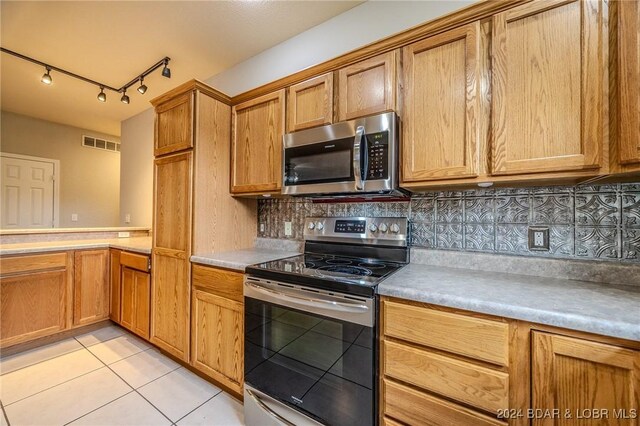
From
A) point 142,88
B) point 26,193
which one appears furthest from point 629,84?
point 26,193

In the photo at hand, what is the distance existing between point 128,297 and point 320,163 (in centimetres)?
223

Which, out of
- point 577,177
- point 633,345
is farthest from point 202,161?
point 633,345

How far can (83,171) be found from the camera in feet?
15.5

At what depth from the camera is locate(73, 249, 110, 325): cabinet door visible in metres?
2.45

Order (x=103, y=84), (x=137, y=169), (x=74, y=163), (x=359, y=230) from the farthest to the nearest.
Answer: (x=74, y=163) < (x=137, y=169) < (x=103, y=84) < (x=359, y=230)

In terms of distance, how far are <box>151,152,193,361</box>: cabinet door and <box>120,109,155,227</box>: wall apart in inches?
72.7

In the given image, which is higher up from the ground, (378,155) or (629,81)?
(629,81)

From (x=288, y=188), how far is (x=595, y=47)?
1.55 metres

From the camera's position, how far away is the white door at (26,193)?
3.91m

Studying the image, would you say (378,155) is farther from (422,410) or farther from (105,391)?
(105,391)

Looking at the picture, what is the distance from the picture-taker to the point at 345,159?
155cm

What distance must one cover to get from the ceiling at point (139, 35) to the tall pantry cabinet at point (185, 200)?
0.60 m

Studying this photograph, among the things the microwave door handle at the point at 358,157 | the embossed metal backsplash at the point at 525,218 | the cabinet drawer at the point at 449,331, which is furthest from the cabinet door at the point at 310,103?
the cabinet drawer at the point at 449,331

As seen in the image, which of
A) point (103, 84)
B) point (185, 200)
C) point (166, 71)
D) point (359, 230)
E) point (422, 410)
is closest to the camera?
point (422, 410)
